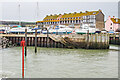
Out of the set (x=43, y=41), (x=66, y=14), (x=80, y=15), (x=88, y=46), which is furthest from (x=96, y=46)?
(x=66, y=14)

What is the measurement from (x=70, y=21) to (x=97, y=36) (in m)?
75.7

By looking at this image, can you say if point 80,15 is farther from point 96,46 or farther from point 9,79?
point 9,79

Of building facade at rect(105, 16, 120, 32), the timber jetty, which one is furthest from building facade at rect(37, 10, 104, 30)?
the timber jetty

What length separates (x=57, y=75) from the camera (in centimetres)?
2019

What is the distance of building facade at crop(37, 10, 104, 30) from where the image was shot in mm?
112438

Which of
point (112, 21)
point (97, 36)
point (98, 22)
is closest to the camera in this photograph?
point (97, 36)

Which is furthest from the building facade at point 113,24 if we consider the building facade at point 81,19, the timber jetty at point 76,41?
the timber jetty at point 76,41

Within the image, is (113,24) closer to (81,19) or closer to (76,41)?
(81,19)

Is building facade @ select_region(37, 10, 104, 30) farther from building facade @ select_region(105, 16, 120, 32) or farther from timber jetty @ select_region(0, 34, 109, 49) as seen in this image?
timber jetty @ select_region(0, 34, 109, 49)

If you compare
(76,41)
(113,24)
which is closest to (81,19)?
(113,24)

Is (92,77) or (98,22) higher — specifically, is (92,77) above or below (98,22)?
below

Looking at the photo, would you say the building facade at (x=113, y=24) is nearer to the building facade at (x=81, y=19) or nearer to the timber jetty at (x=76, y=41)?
the building facade at (x=81, y=19)

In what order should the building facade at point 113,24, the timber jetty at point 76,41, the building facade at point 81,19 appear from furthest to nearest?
the building facade at point 81,19, the building facade at point 113,24, the timber jetty at point 76,41

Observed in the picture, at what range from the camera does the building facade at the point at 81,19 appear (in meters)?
112
